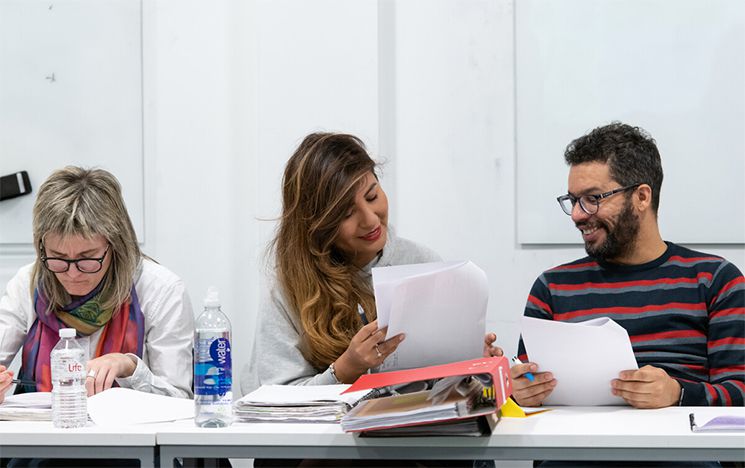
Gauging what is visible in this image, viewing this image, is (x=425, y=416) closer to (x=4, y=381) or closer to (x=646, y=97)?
(x=4, y=381)

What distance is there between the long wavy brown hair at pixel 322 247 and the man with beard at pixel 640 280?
48 centimetres

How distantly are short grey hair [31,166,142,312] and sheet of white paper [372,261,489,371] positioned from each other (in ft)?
2.92

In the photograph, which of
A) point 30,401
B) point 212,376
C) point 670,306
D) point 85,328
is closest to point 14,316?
point 85,328

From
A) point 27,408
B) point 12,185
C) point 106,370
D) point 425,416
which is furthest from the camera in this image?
point 12,185

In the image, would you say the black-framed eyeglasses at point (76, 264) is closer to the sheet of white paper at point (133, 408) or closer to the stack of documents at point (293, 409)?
the sheet of white paper at point (133, 408)

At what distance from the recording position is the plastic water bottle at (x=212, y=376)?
164 centimetres

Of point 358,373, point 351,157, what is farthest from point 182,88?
point 358,373

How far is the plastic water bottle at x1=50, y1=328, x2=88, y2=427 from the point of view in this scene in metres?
1.73

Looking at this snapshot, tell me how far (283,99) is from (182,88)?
407mm

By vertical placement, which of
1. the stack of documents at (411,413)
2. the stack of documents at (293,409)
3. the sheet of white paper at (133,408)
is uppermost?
the stack of documents at (411,413)

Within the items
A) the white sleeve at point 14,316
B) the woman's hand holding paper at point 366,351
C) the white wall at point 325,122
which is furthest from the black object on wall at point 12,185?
the woman's hand holding paper at point 366,351

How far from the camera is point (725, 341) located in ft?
6.80

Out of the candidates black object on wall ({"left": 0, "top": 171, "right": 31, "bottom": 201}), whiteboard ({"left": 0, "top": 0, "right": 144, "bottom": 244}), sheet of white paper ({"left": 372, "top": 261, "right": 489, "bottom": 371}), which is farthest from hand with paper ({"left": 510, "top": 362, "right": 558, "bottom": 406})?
black object on wall ({"left": 0, "top": 171, "right": 31, "bottom": 201})

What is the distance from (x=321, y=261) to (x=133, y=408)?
0.68m
